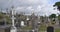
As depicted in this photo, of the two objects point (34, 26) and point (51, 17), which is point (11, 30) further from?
point (51, 17)

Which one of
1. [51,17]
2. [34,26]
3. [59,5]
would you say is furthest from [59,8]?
[34,26]

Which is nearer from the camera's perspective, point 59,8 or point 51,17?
point 59,8

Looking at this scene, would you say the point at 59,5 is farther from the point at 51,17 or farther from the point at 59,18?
the point at 51,17

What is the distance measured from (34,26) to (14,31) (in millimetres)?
2297

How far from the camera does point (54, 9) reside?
1526 inches

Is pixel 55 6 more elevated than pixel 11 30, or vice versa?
pixel 55 6

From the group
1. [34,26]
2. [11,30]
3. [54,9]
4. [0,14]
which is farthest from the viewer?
[0,14]

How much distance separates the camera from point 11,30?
17.7 m

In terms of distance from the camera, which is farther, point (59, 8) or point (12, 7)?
point (59, 8)

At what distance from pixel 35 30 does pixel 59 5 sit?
21.5m

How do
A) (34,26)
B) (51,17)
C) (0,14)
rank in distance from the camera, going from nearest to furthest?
(34,26), (0,14), (51,17)

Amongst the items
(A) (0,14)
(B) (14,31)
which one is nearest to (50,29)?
(B) (14,31)

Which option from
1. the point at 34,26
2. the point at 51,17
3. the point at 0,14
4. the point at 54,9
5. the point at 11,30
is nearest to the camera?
the point at 11,30

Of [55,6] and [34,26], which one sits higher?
A: [55,6]
